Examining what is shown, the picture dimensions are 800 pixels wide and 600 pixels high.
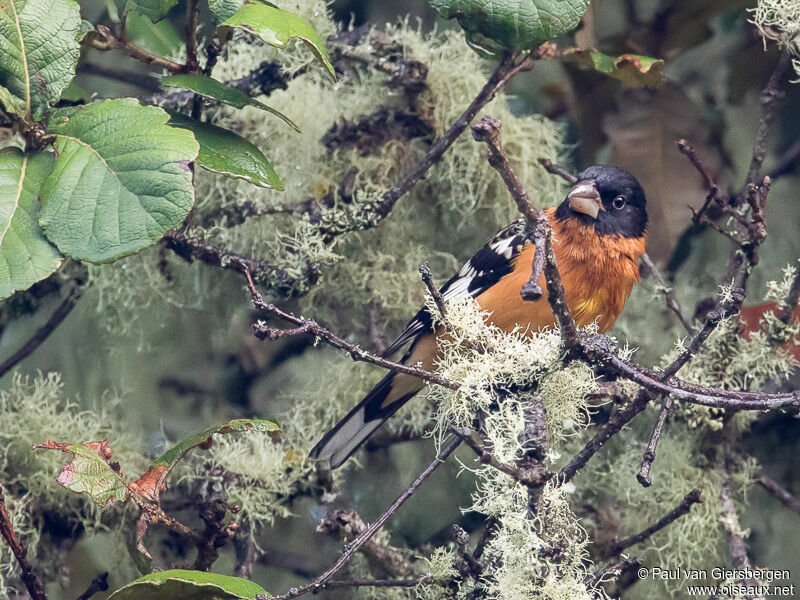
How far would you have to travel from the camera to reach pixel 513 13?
1610mm

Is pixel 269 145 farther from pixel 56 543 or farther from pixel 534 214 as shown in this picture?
pixel 534 214

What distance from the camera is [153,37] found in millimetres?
2516

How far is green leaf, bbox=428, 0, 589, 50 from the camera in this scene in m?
1.61

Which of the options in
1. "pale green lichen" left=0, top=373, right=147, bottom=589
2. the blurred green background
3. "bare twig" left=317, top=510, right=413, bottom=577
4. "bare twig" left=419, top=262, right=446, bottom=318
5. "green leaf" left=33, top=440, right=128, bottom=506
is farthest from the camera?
the blurred green background

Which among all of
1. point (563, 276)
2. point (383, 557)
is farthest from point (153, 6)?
point (383, 557)

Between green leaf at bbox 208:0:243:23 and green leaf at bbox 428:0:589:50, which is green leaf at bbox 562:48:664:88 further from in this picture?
green leaf at bbox 208:0:243:23

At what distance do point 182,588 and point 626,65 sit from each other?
4.82 ft

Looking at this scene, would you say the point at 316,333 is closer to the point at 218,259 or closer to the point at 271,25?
the point at 271,25

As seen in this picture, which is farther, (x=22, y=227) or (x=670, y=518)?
(x=670, y=518)

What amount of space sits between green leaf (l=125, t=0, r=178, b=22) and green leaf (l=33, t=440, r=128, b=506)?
0.83 meters

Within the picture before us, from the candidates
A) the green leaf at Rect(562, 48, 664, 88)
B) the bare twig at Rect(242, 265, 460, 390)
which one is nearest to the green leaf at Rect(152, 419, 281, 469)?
the bare twig at Rect(242, 265, 460, 390)

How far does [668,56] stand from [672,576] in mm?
1362

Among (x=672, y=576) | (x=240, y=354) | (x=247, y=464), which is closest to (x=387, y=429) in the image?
(x=247, y=464)

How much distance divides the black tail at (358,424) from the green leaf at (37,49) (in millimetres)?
1010
